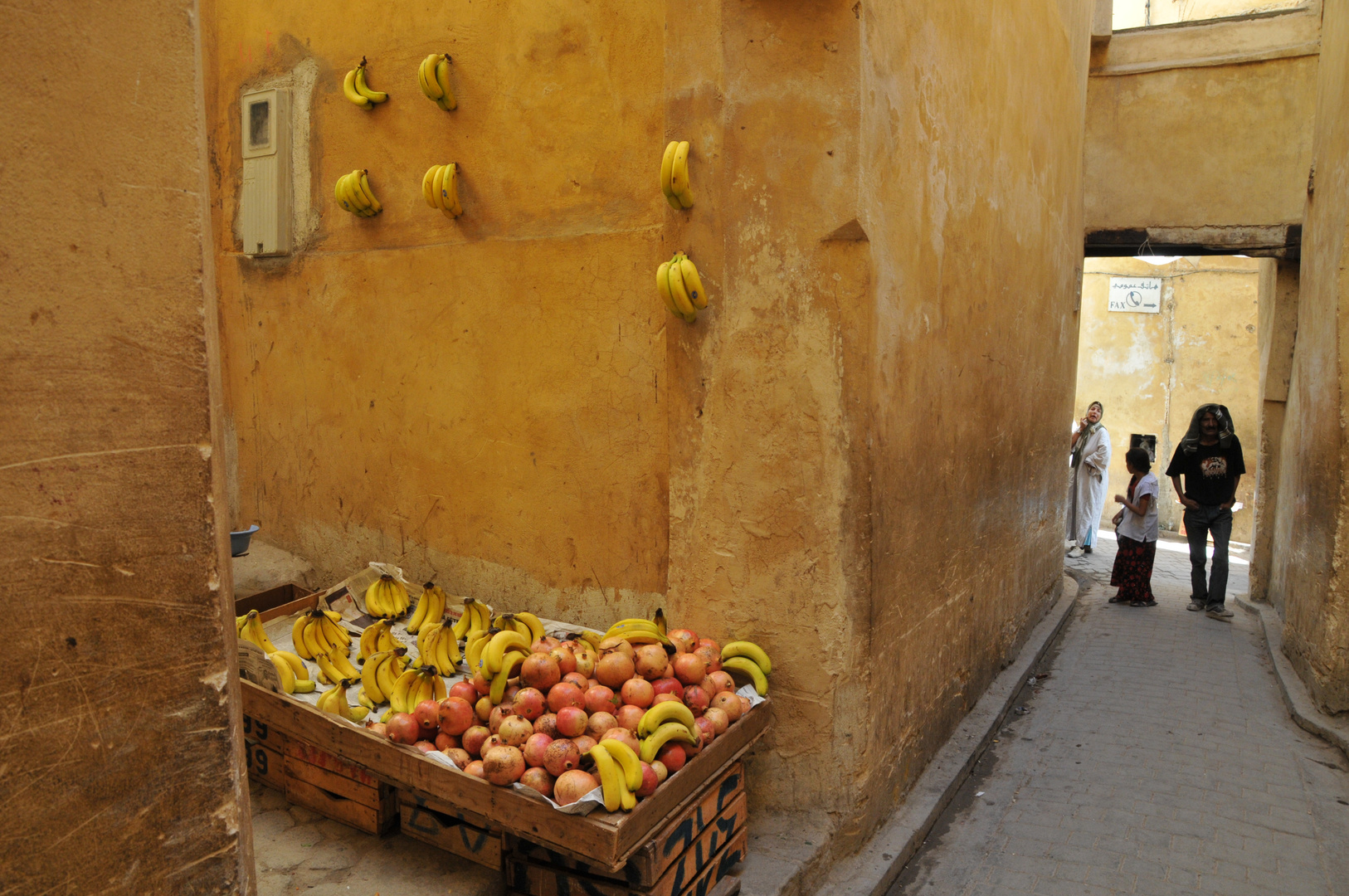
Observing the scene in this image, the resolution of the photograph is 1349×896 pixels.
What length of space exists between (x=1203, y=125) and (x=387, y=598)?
952 cm

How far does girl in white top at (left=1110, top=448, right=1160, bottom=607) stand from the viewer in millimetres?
9367

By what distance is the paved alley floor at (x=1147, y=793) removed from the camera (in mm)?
4371

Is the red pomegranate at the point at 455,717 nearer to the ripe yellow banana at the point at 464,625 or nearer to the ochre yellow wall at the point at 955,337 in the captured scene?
the ripe yellow banana at the point at 464,625

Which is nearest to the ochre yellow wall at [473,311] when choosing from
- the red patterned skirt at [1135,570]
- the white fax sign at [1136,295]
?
the red patterned skirt at [1135,570]

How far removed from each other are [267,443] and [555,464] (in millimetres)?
2944

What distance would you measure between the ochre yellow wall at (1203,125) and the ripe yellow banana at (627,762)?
893 centimetres

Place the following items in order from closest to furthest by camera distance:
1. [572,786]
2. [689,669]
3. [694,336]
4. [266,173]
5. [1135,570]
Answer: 1. [572,786]
2. [689,669]
3. [694,336]
4. [266,173]
5. [1135,570]

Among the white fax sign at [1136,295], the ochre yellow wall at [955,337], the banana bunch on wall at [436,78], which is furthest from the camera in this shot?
the white fax sign at [1136,295]

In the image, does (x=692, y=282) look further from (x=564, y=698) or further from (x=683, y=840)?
(x=683, y=840)

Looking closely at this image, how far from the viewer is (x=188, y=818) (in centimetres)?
188

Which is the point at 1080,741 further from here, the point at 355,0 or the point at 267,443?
the point at 355,0

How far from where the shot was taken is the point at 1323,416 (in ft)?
20.9

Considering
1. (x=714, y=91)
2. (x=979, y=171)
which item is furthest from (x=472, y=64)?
(x=979, y=171)

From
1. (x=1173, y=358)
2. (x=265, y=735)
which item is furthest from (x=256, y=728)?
(x=1173, y=358)
